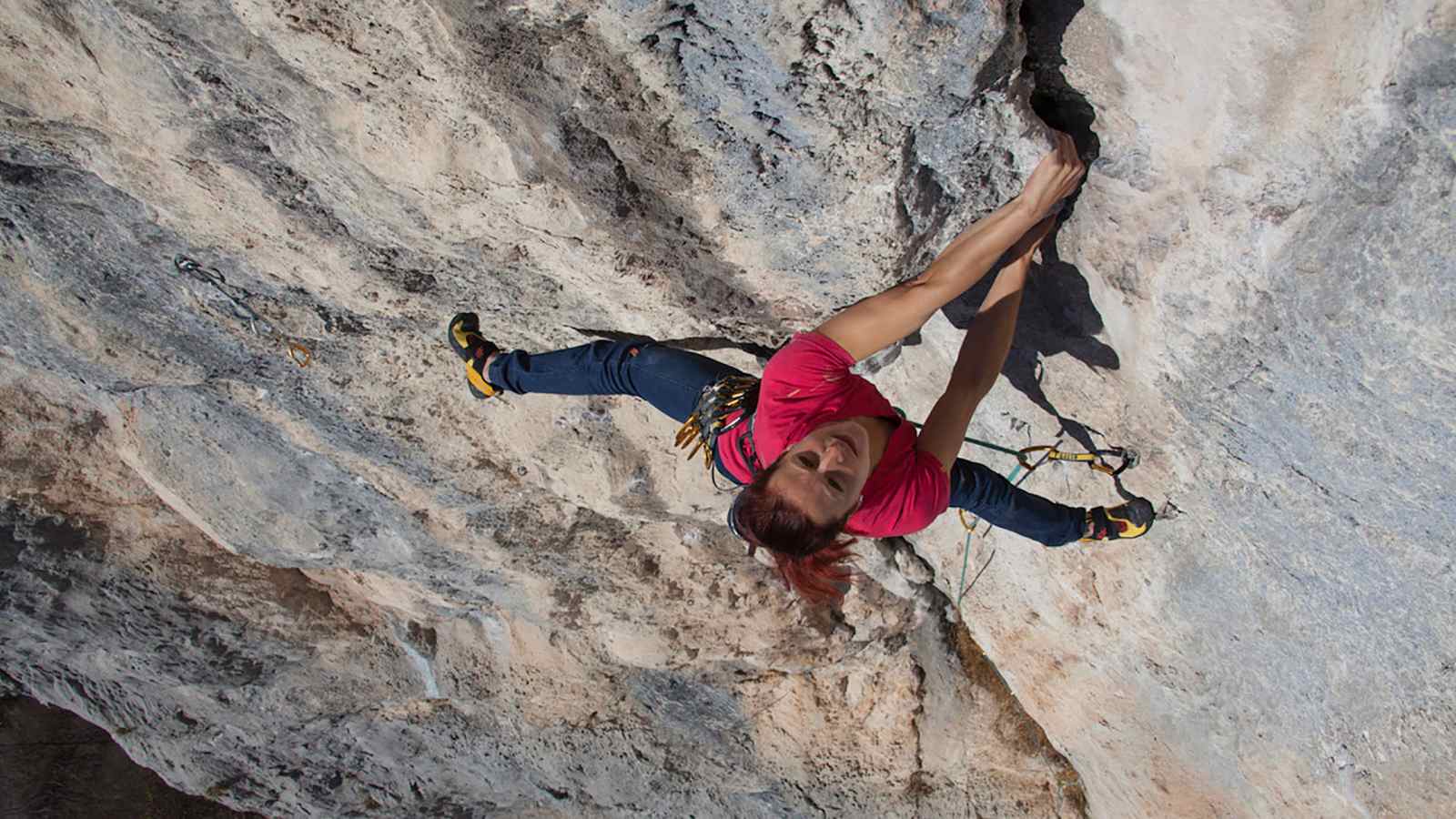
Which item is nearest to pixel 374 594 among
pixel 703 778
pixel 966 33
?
pixel 703 778

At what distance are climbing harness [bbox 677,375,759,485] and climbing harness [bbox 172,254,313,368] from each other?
1.69 m

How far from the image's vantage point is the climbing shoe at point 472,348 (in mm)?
3117

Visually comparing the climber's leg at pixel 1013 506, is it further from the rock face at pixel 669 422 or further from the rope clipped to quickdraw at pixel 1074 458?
the rock face at pixel 669 422

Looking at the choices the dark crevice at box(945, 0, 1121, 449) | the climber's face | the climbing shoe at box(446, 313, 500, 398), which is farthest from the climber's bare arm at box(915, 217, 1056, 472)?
the climbing shoe at box(446, 313, 500, 398)

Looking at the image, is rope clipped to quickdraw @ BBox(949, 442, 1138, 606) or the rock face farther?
rope clipped to quickdraw @ BBox(949, 442, 1138, 606)

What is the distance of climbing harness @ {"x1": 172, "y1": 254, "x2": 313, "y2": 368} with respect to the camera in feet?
10.6

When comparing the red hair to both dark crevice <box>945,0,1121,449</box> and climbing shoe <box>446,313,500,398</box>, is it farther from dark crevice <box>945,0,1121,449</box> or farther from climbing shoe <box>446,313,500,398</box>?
climbing shoe <box>446,313,500,398</box>

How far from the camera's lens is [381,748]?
5.28m

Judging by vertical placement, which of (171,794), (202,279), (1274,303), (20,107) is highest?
(1274,303)

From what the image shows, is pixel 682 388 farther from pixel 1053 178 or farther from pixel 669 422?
pixel 1053 178

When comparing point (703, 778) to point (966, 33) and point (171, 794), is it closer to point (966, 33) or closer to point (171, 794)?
point (966, 33)

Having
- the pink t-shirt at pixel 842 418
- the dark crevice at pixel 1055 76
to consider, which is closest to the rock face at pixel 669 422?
the dark crevice at pixel 1055 76

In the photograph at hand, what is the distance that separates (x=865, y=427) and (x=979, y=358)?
1.33 feet

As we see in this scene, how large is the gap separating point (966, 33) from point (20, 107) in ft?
8.71
